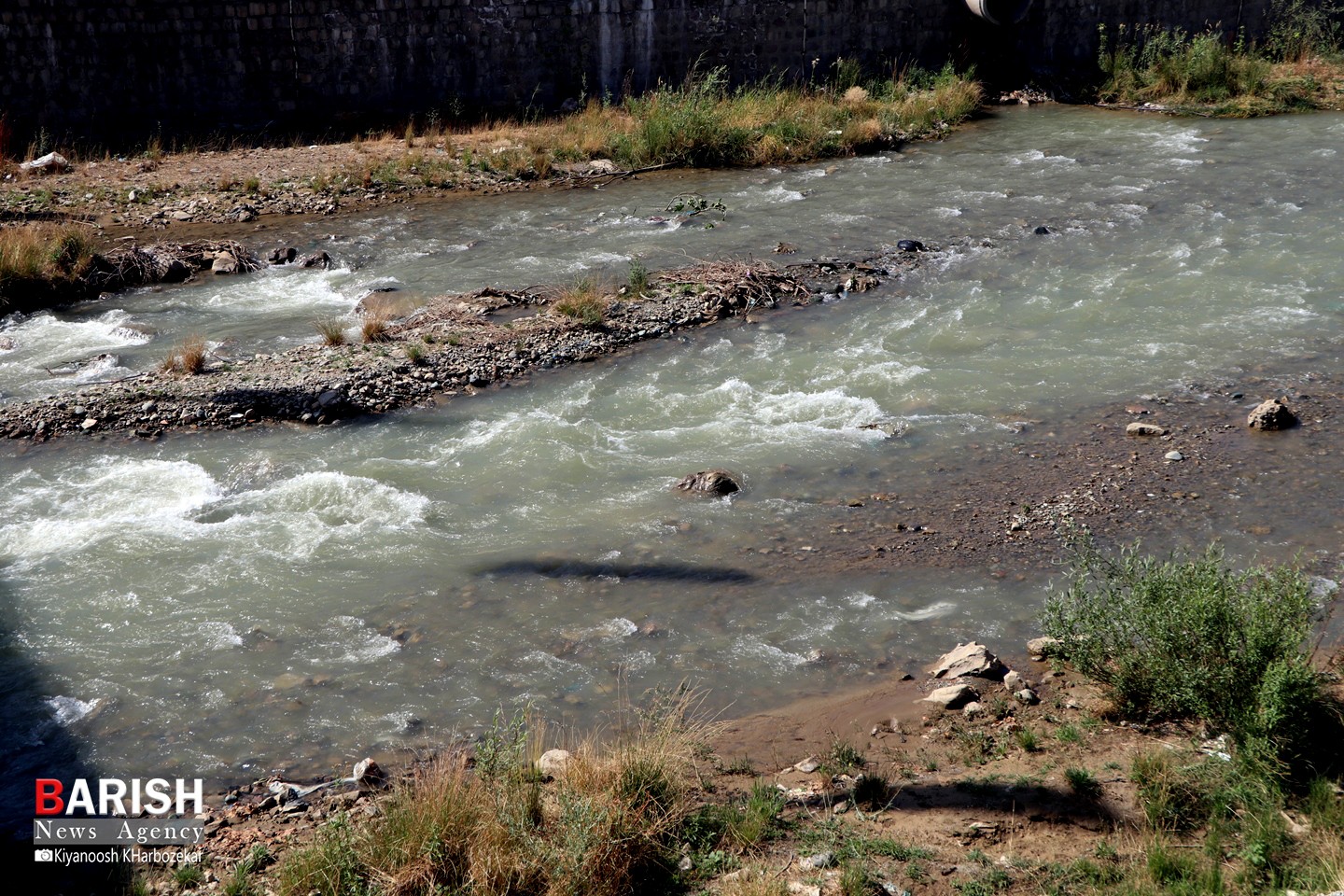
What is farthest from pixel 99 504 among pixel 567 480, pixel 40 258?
pixel 40 258

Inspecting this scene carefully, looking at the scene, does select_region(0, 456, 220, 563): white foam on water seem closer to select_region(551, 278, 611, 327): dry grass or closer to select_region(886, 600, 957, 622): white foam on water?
select_region(551, 278, 611, 327): dry grass

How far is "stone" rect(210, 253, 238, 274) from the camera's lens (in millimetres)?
12102

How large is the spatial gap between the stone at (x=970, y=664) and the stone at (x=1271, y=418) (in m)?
3.70

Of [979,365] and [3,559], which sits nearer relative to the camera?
[3,559]

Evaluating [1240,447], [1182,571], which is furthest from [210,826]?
[1240,447]

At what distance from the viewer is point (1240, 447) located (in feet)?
26.2

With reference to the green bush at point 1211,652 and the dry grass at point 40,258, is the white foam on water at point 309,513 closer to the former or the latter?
the green bush at point 1211,652

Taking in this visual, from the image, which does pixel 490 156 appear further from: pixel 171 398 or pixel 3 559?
pixel 3 559

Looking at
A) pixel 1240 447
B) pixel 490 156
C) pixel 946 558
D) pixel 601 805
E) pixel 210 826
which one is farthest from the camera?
pixel 490 156

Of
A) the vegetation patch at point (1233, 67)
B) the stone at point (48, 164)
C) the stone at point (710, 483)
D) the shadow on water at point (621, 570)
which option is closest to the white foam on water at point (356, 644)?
the shadow on water at point (621, 570)

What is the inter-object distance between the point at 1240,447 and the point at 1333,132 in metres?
A: 11.5

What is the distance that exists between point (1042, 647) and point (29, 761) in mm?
4848

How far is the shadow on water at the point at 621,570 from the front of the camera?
6719 millimetres

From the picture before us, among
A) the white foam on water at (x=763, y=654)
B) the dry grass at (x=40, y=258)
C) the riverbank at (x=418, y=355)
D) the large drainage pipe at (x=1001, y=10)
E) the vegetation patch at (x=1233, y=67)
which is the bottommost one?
the white foam on water at (x=763, y=654)
